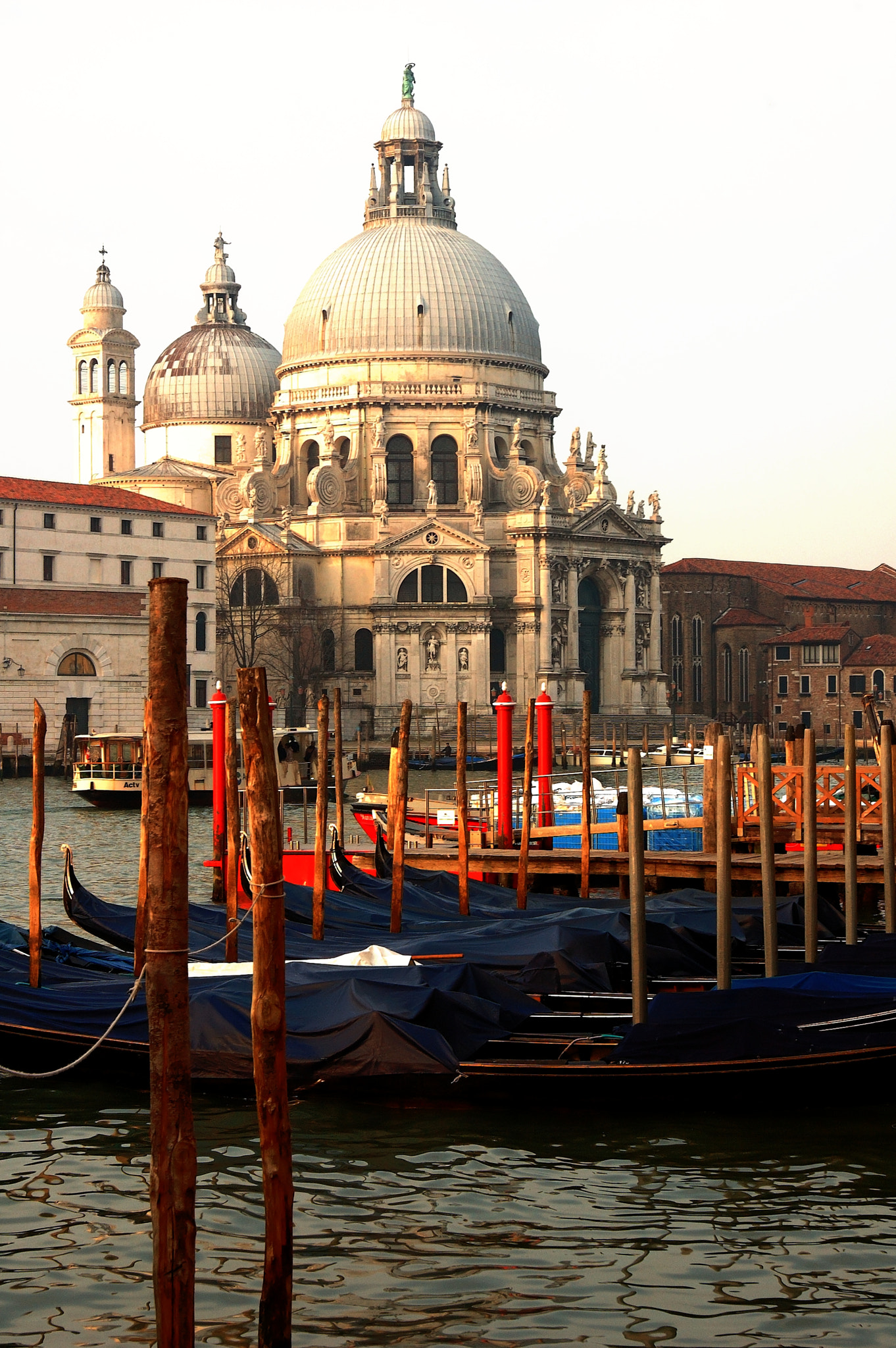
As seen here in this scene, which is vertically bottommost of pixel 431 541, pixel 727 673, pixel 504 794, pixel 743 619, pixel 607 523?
pixel 504 794

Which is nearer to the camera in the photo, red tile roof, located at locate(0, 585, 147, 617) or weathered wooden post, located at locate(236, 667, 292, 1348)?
weathered wooden post, located at locate(236, 667, 292, 1348)

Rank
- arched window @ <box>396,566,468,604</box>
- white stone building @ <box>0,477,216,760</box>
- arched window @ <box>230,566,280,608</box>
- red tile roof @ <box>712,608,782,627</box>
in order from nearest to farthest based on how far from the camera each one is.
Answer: white stone building @ <box>0,477,216,760</box> < arched window @ <box>396,566,468,604</box> < arched window @ <box>230,566,280,608</box> < red tile roof @ <box>712,608,782,627</box>

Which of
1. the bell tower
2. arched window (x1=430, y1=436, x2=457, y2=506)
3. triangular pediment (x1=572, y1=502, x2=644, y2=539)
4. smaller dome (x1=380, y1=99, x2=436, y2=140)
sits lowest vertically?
triangular pediment (x1=572, y1=502, x2=644, y2=539)

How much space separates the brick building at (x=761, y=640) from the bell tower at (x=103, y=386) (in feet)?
65.5

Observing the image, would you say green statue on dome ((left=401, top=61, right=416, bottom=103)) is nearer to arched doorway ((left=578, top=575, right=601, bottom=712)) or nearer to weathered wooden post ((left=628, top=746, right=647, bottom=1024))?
arched doorway ((left=578, top=575, right=601, bottom=712))

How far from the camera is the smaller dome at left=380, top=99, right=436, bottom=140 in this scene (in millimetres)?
62875

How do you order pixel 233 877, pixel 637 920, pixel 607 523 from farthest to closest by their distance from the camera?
pixel 607 523
pixel 233 877
pixel 637 920

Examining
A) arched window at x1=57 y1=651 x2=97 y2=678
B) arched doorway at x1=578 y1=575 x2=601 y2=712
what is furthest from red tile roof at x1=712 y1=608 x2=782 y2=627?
arched window at x1=57 y1=651 x2=97 y2=678

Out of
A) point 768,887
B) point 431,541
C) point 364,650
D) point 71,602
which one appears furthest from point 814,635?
point 768,887

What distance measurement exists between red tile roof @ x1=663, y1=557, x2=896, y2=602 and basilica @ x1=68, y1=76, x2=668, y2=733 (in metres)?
7.64

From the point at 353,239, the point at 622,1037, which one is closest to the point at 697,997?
the point at 622,1037

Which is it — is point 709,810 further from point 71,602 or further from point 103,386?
point 103,386

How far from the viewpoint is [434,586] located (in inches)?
2172

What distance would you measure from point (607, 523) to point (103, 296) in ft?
61.9
